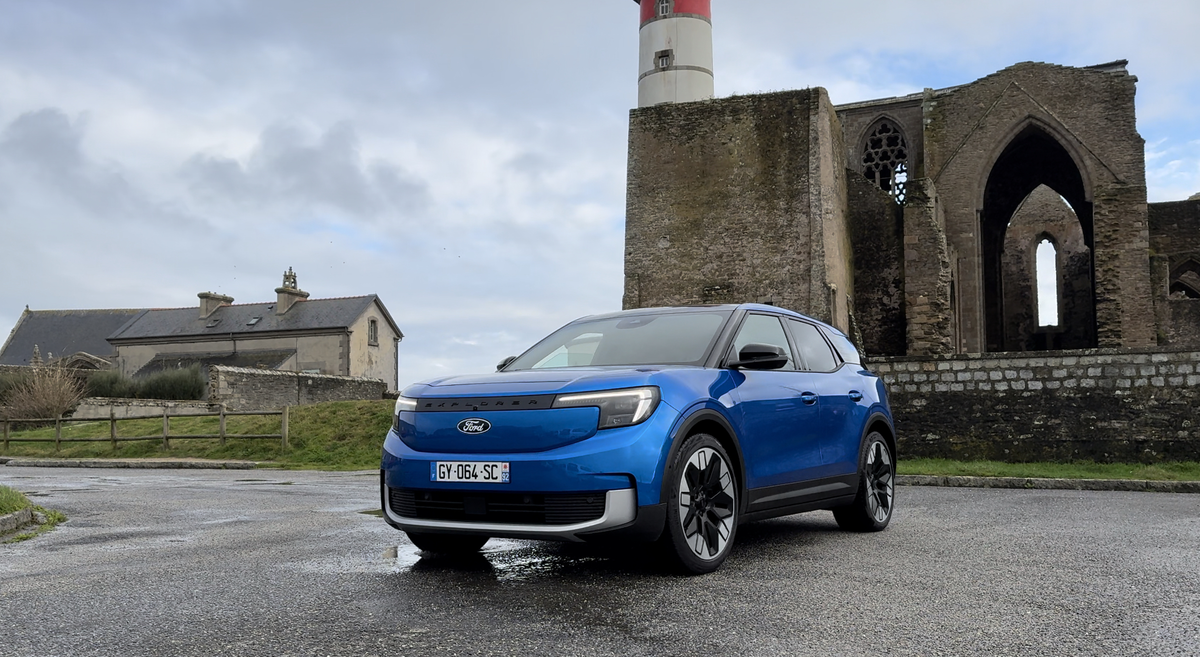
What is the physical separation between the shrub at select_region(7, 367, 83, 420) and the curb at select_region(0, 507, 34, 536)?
31.0 meters

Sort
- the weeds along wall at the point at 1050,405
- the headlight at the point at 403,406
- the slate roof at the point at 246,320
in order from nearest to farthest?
the headlight at the point at 403,406
the weeds along wall at the point at 1050,405
the slate roof at the point at 246,320

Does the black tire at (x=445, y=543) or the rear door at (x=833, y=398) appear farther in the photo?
the rear door at (x=833, y=398)

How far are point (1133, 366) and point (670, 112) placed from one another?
56.4 ft

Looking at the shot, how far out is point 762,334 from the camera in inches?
280

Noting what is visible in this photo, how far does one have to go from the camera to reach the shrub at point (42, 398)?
37031mm

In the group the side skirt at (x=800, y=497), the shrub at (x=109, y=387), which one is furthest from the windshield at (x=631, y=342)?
the shrub at (x=109, y=387)

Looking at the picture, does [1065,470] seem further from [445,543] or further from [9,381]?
[9,381]

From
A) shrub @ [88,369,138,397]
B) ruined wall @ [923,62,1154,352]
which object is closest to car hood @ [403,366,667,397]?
ruined wall @ [923,62,1154,352]

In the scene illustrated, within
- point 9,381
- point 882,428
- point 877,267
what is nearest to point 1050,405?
point 882,428

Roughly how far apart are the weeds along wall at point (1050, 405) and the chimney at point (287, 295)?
41109 mm

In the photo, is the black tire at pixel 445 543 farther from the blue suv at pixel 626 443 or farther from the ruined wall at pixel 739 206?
the ruined wall at pixel 739 206

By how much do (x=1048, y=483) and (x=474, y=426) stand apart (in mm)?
11392

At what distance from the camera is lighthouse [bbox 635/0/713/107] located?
146 ft

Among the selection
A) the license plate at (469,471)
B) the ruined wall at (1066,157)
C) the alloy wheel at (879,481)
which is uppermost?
the ruined wall at (1066,157)
